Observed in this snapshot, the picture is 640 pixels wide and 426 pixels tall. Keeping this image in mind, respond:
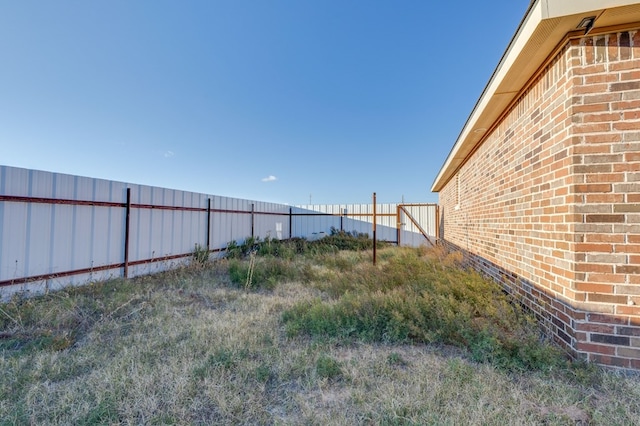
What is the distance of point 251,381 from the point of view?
204cm

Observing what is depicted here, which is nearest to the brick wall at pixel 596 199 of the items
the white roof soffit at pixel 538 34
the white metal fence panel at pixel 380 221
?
the white roof soffit at pixel 538 34

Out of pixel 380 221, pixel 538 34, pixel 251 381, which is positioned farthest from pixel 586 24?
pixel 380 221

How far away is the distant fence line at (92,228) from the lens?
3682mm

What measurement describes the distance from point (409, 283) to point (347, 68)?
7.14 meters

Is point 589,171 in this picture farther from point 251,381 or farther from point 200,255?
point 200,255

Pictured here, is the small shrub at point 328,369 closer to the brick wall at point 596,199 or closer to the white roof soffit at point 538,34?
the brick wall at point 596,199

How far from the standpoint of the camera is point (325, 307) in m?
3.33

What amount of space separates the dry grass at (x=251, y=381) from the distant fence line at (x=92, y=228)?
3.13ft

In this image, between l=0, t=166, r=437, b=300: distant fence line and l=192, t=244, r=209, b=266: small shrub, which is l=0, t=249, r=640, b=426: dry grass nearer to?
l=0, t=166, r=437, b=300: distant fence line

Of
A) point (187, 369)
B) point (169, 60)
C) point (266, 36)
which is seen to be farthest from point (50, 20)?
point (187, 369)

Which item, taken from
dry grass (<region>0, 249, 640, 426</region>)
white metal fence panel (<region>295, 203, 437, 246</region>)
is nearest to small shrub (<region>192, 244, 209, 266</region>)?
dry grass (<region>0, 249, 640, 426</region>)

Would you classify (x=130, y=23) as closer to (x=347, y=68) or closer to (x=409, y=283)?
(x=347, y=68)

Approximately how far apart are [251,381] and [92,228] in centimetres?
454

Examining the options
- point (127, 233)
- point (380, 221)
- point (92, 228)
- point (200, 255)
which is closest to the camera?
point (92, 228)
